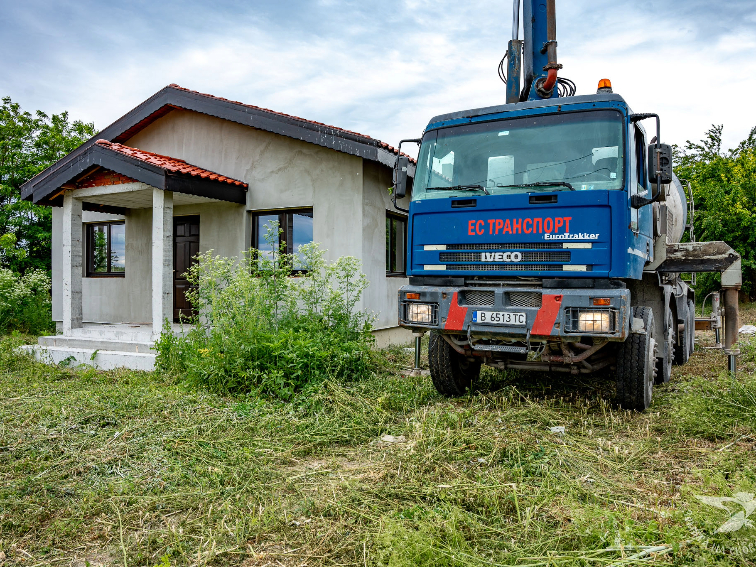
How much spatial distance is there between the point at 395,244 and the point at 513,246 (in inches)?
243

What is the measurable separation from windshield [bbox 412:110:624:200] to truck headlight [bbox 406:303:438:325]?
1135 millimetres

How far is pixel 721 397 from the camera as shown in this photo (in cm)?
504

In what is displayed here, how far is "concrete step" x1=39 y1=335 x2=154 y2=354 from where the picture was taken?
896cm

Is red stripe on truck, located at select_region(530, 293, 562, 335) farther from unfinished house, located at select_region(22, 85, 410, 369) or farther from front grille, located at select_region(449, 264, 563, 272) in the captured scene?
unfinished house, located at select_region(22, 85, 410, 369)

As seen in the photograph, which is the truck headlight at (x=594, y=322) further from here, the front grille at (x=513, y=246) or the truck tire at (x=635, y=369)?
the truck tire at (x=635, y=369)

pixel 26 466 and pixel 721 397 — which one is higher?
pixel 721 397

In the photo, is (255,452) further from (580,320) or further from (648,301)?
(648,301)

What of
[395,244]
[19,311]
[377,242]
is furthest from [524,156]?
[19,311]

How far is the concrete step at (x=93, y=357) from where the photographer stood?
28.0 feet

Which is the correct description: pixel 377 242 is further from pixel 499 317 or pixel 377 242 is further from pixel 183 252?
pixel 499 317

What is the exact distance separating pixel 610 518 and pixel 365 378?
440 cm

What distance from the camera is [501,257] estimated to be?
207 inches

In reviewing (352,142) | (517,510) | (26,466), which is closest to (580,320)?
(517,510)

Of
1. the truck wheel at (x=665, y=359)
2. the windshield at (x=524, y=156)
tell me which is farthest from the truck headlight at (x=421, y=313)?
the truck wheel at (x=665, y=359)
